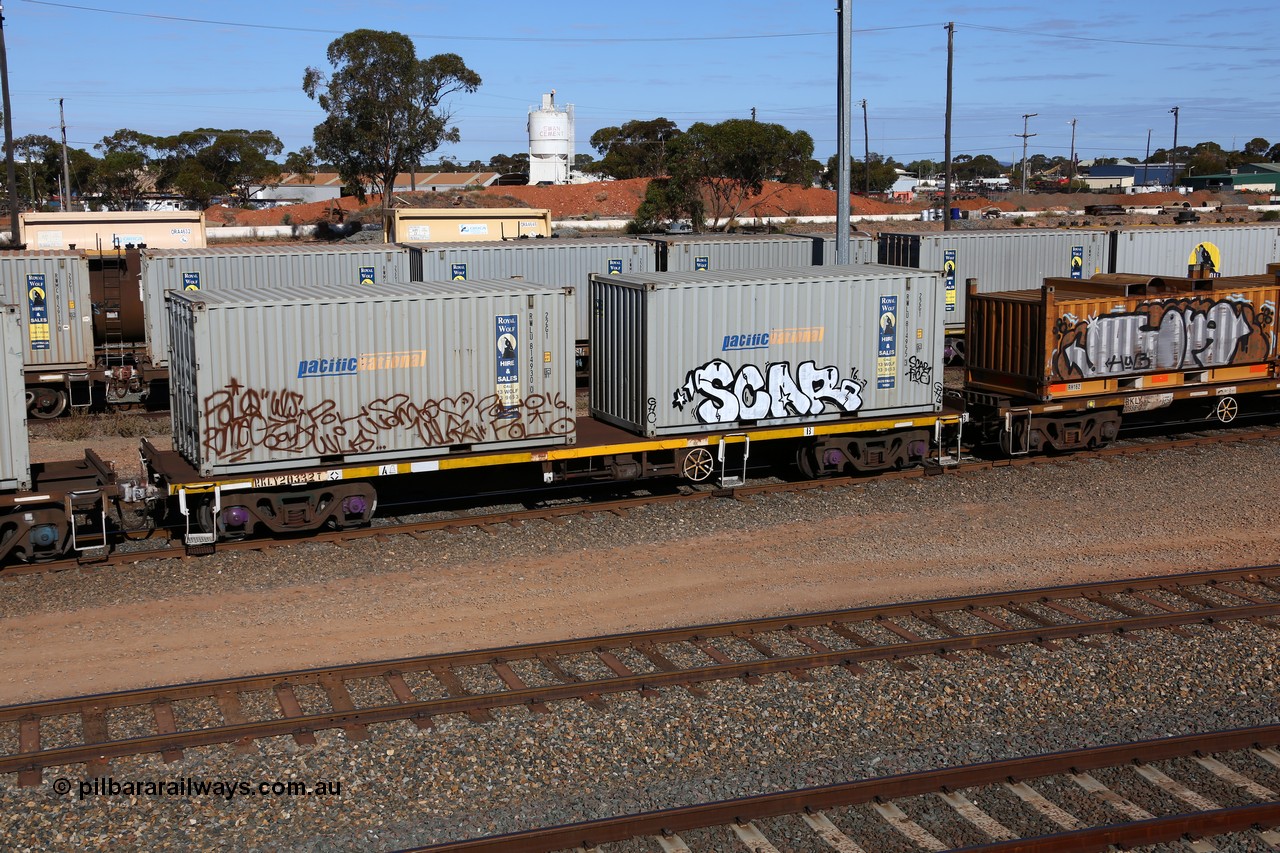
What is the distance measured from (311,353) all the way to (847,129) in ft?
39.8

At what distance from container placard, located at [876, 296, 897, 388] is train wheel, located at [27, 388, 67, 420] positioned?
16.6 meters

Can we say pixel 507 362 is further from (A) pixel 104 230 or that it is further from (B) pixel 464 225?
(A) pixel 104 230

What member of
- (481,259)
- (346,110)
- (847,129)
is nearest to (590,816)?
(847,129)

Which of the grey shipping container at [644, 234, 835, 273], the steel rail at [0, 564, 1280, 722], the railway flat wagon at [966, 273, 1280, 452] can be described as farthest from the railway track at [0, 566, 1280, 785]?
the grey shipping container at [644, 234, 835, 273]

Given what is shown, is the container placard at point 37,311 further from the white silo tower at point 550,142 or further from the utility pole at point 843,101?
the white silo tower at point 550,142

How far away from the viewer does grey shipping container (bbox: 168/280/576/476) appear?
48.4ft

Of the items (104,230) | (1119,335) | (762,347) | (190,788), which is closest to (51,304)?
(104,230)

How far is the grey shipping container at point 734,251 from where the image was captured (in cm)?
2817

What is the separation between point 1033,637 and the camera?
1179 centimetres

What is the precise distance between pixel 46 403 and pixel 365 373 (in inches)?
492

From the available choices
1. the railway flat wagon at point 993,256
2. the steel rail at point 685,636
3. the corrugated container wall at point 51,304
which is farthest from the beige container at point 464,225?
the steel rail at point 685,636

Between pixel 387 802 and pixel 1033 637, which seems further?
pixel 1033 637

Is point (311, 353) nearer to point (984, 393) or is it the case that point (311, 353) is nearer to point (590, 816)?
point (590, 816)

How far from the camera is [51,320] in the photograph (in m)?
24.4
